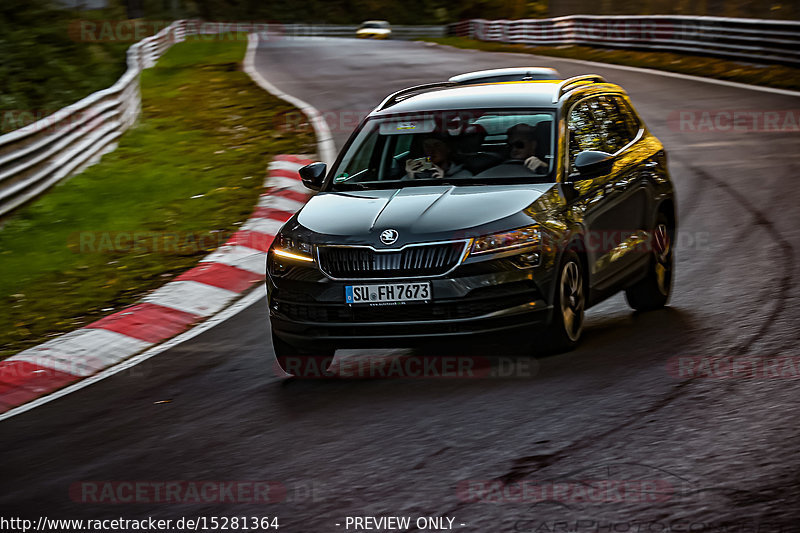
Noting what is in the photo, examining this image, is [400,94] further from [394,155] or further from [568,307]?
[568,307]

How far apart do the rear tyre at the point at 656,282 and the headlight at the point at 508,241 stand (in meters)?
1.75

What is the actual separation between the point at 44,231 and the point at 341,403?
7.69 meters

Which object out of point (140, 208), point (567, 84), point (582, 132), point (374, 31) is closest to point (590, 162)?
point (582, 132)

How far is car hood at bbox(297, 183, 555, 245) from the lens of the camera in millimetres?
6934

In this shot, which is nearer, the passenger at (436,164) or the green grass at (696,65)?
the passenger at (436,164)

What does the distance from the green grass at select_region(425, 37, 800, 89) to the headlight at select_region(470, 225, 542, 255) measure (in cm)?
1705

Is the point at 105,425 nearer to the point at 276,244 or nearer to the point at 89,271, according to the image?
the point at 276,244

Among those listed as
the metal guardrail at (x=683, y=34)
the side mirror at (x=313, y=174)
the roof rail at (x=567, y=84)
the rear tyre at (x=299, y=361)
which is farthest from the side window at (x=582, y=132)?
the metal guardrail at (x=683, y=34)

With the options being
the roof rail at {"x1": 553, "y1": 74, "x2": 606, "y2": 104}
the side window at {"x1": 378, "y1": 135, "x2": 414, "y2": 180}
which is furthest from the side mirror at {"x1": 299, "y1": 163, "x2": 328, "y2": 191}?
the roof rail at {"x1": 553, "y1": 74, "x2": 606, "y2": 104}

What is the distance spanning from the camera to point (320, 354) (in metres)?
7.33

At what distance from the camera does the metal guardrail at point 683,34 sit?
2480 cm

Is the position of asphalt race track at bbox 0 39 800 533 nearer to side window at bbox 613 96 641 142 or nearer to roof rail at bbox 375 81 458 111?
side window at bbox 613 96 641 142

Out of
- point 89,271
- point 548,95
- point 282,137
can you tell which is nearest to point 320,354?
point 548,95

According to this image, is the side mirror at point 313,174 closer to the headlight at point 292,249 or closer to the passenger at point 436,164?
the passenger at point 436,164
